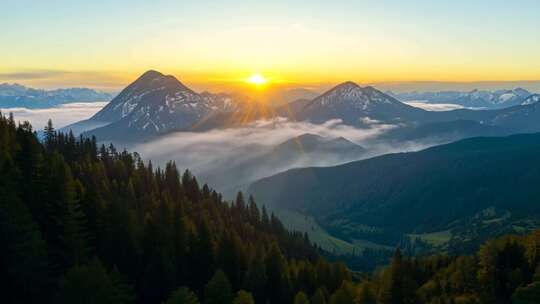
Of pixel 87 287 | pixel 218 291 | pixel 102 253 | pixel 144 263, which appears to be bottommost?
pixel 144 263

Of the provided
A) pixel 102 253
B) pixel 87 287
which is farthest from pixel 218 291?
pixel 102 253

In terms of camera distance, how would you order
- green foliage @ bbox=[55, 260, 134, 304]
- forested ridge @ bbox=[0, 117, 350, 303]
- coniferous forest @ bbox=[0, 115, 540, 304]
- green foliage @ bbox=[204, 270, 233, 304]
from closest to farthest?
green foliage @ bbox=[55, 260, 134, 304]
forested ridge @ bbox=[0, 117, 350, 303]
coniferous forest @ bbox=[0, 115, 540, 304]
green foliage @ bbox=[204, 270, 233, 304]

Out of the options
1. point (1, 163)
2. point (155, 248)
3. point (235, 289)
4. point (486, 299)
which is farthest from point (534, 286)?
point (1, 163)

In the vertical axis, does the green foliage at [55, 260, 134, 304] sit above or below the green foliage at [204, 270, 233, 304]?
above

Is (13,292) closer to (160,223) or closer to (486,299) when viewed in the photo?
(160,223)

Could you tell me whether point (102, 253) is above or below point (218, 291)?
above

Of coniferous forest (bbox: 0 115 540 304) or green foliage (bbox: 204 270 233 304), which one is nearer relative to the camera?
coniferous forest (bbox: 0 115 540 304)

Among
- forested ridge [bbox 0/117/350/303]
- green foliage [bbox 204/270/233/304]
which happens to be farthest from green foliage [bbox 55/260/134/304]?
green foliage [bbox 204/270/233/304]

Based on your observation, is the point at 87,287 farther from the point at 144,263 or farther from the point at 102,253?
the point at 144,263

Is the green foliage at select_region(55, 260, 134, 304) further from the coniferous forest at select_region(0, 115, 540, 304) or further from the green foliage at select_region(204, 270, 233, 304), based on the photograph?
the green foliage at select_region(204, 270, 233, 304)
